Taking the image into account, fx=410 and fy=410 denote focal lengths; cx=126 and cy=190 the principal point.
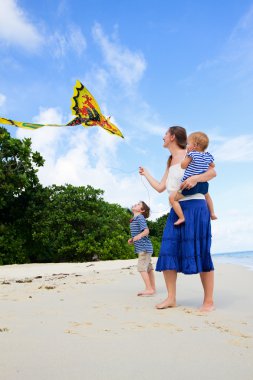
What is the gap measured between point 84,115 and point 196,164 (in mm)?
2013

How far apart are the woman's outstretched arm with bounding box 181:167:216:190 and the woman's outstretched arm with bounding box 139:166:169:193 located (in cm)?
42

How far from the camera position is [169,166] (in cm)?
416

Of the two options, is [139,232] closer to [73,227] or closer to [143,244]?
[143,244]

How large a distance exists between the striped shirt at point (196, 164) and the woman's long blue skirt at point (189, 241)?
272 millimetres

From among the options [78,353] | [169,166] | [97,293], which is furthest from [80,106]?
[78,353]

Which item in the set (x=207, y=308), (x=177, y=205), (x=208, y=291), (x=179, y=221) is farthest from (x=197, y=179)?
(x=207, y=308)

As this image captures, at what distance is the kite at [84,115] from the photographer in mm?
4750

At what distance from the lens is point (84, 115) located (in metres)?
5.23

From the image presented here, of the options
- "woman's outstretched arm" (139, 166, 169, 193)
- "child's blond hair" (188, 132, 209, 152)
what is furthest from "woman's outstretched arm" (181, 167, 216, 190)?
"woman's outstretched arm" (139, 166, 169, 193)

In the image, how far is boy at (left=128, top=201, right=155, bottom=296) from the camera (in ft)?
16.6

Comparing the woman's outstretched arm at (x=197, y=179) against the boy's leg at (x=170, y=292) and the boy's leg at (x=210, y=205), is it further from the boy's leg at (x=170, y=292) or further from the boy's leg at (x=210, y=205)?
the boy's leg at (x=170, y=292)

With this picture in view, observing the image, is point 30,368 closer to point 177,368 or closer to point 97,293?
point 177,368

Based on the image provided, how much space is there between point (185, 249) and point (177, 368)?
71.6 inches

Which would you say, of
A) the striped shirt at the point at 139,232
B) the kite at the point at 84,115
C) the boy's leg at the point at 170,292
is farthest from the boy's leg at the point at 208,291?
the kite at the point at 84,115
